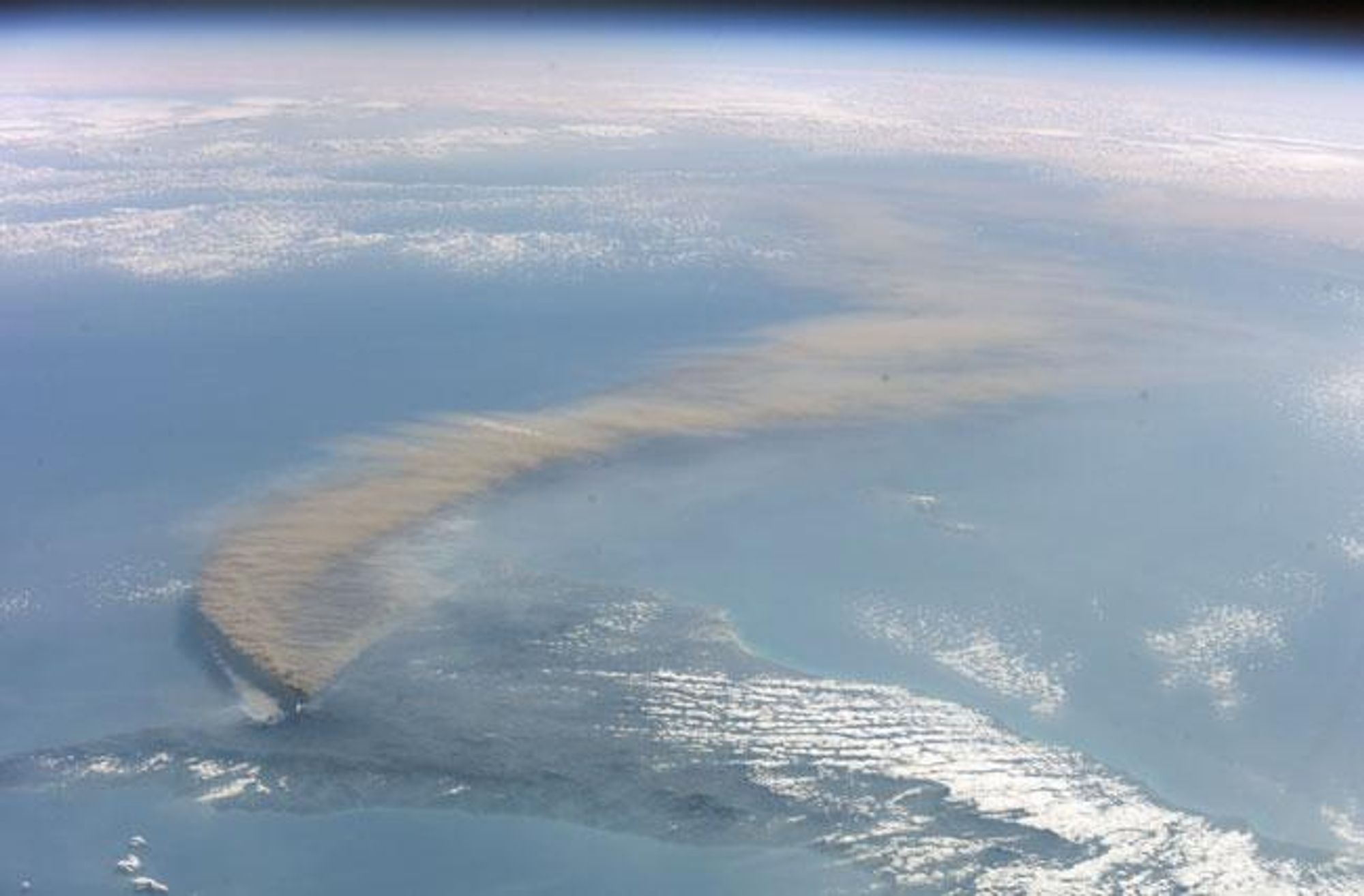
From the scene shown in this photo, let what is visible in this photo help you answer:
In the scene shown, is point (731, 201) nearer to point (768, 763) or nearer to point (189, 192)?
point (189, 192)

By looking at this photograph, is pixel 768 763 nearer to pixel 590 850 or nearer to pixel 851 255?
pixel 590 850

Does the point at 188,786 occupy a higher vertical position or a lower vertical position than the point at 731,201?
lower

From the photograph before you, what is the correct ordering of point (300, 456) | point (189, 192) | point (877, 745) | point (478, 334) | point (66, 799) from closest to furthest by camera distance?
point (66, 799), point (877, 745), point (300, 456), point (478, 334), point (189, 192)

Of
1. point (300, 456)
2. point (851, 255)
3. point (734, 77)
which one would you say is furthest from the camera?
point (734, 77)

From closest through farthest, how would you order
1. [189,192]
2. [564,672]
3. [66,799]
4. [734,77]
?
[66,799] < [564,672] < [189,192] < [734,77]

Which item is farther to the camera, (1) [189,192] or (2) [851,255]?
(1) [189,192]

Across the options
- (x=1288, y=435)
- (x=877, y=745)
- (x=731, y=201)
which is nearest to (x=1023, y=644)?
(x=877, y=745)

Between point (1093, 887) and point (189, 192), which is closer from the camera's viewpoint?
point (1093, 887)

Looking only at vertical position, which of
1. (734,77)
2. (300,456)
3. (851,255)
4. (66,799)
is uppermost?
(734,77)

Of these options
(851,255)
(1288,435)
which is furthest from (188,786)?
(851,255)
